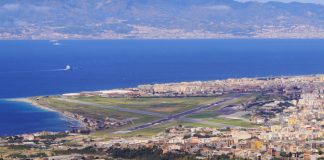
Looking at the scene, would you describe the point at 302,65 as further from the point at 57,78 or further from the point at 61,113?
the point at 61,113

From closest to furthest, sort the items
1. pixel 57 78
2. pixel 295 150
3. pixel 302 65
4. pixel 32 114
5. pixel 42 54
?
1. pixel 295 150
2. pixel 32 114
3. pixel 57 78
4. pixel 302 65
5. pixel 42 54

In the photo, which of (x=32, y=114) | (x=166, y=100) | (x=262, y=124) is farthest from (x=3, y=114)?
(x=262, y=124)

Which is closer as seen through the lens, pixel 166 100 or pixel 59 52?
pixel 166 100

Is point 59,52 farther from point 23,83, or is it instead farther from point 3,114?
point 3,114

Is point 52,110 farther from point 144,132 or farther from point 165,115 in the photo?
point 144,132

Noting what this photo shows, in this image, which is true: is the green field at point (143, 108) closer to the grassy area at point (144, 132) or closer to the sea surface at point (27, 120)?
the grassy area at point (144, 132)

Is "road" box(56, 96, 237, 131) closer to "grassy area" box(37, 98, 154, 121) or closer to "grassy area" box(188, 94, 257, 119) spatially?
"grassy area" box(188, 94, 257, 119)

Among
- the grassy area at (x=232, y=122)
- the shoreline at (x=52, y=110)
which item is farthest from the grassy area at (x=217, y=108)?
the shoreline at (x=52, y=110)

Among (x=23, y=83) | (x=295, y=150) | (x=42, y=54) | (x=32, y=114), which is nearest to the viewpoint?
Result: (x=295, y=150)
